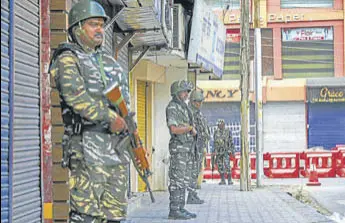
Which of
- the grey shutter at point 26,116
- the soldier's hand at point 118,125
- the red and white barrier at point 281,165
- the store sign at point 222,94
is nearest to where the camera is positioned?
the soldier's hand at point 118,125

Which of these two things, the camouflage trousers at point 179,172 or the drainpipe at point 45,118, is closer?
the drainpipe at point 45,118

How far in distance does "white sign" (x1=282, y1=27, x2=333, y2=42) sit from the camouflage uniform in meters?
22.7

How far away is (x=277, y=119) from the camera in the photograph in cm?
3012

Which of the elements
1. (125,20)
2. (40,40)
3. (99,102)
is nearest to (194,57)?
(125,20)

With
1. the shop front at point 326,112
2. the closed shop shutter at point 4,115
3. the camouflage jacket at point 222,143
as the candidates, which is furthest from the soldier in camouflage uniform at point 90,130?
the shop front at point 326,112

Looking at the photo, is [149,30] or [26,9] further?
[149,30]

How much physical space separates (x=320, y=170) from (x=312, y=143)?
7681mm

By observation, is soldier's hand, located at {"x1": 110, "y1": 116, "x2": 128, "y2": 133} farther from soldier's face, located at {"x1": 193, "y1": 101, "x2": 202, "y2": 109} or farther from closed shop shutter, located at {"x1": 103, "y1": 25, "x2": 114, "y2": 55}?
soldier's face, located at {"x1": 193, "y1": 101, "x2": 202, "y2": 109}

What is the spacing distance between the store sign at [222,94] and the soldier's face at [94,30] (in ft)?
85.5

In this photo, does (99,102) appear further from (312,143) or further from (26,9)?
(312,143)

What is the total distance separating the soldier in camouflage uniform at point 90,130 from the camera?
440 centimetres

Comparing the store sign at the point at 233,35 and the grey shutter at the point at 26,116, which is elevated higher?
the store sign at the point at 233,35

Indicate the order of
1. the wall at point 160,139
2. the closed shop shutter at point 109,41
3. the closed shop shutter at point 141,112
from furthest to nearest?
the wall at point 160,139 → the closed shop shutter at point 141,112 → the closed shop shutter at point 109,41

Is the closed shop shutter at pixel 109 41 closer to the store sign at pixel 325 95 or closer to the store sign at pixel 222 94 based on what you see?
the store sign at pixel 222 94
